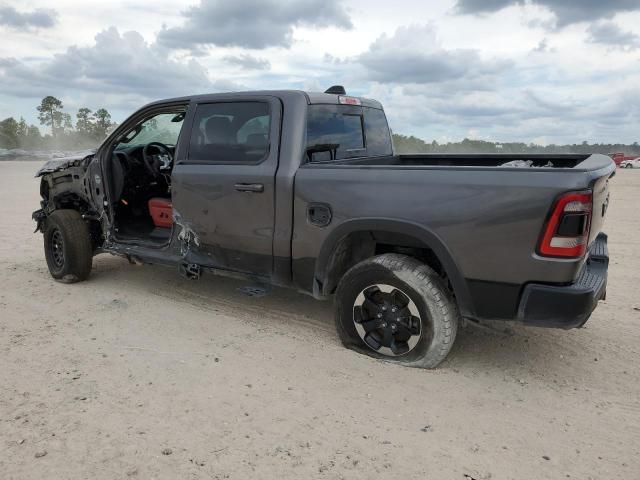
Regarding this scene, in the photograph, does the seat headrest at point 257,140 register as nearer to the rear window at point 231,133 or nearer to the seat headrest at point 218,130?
the rear window at point 231,133

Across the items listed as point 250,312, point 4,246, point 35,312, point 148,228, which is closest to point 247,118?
point 250,312

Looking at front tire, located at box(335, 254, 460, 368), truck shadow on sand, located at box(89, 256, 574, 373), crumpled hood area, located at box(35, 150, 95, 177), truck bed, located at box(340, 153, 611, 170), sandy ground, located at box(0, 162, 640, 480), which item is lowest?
sandy ground, located at box(0, 162, 640, 480)

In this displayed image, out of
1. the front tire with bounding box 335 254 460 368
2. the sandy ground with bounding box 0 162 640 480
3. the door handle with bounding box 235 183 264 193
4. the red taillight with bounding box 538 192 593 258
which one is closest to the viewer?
the sandy ground with bounding box 0 162 640 480

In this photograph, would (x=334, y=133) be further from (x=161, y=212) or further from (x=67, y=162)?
(x=67, y=162)

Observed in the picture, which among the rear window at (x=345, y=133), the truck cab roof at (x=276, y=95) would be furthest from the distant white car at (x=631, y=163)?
the truck cab roof at (x=276, y=95)

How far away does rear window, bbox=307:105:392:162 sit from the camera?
4031 mm

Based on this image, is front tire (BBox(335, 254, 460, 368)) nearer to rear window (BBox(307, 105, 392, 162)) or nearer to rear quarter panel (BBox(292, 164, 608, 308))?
rear quarter panel (BBox(292, 164, 608, 308))

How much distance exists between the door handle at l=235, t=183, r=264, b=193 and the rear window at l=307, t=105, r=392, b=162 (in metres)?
0.44

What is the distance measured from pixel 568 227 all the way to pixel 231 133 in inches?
102

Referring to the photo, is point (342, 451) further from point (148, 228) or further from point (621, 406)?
point (148, 228)

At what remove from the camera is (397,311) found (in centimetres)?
348

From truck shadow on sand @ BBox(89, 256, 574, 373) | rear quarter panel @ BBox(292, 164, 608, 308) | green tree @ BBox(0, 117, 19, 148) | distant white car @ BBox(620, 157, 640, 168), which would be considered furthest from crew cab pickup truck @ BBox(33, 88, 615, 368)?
green tree @ BBox(0, 117, 19, 148)

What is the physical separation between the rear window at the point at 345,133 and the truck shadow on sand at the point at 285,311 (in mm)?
1222

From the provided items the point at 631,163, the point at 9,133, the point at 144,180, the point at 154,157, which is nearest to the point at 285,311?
the point at 144,180
